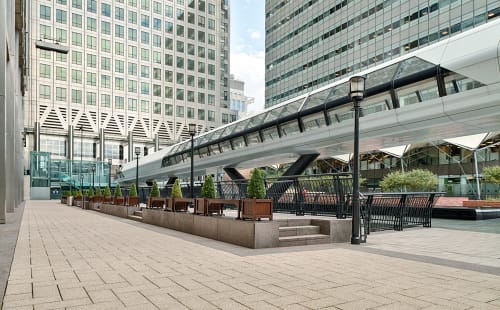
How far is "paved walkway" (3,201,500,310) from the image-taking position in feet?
15.1

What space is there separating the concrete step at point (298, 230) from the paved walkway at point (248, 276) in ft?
2.62

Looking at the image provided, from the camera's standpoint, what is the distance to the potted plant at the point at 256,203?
920cm

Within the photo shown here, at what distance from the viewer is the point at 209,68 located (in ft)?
295

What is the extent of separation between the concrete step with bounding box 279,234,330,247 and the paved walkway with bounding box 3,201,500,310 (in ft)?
1.30

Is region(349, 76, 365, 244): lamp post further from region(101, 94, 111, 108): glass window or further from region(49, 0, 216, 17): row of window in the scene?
region(49, 0, 216, 17): row of window

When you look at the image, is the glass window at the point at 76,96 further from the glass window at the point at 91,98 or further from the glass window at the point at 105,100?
the glass window at the point at 105,100

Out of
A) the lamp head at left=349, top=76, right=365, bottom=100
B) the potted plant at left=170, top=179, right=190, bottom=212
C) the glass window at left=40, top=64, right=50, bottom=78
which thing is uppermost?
the glass window at left=40, top=64, right=50, bottom=78

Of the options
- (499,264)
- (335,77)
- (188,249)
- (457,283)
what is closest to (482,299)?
(457,283)

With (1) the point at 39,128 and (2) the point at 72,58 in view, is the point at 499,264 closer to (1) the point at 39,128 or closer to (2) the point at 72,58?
(1) the point at 39,128

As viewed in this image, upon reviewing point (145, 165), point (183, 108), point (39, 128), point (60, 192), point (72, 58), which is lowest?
point (60, 192)

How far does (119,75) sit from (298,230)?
7446 centimetres

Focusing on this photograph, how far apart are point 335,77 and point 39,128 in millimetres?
52204

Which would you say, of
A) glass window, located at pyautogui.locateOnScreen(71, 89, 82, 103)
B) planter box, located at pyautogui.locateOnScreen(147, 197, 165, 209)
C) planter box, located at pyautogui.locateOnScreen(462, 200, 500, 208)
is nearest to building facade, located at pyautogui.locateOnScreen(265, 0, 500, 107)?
planter box, located at pyautogui.locateOnScreen(462, 200, 500, 208)

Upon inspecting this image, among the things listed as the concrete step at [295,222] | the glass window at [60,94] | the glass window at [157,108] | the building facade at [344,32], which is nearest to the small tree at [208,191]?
the concrete step at [295,222]
